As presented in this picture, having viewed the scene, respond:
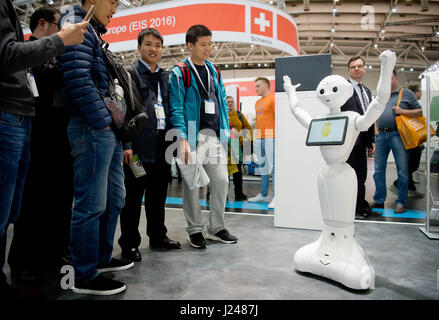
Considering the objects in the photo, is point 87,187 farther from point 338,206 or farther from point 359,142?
point 359,142

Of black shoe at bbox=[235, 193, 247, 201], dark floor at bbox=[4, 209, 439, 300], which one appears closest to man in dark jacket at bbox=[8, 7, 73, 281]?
dark floor at bbox=[4, 209, 439, 300]

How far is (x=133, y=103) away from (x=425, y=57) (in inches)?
524

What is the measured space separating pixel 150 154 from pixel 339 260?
132 cm

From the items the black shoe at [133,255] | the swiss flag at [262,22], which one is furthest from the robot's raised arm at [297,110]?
the swiss flag at [262,22]

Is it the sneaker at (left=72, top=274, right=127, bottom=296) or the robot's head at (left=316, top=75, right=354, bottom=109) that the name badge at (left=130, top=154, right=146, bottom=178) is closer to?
the sneaker at (left=72, top=274, right=127, bottom=296)

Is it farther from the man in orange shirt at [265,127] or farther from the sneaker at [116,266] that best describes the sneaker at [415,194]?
the sneaker at [116,266]

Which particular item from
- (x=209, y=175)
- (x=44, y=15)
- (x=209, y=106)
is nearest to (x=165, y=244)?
(x=209, y=175)

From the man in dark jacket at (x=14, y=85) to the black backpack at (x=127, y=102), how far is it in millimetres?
328

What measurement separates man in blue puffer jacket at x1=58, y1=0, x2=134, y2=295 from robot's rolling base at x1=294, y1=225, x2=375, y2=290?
101 centimetres

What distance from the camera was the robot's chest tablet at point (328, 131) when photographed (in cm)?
158

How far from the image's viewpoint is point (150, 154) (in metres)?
2.04

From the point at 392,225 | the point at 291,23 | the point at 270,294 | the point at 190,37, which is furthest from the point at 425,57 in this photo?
the point at 270,294
